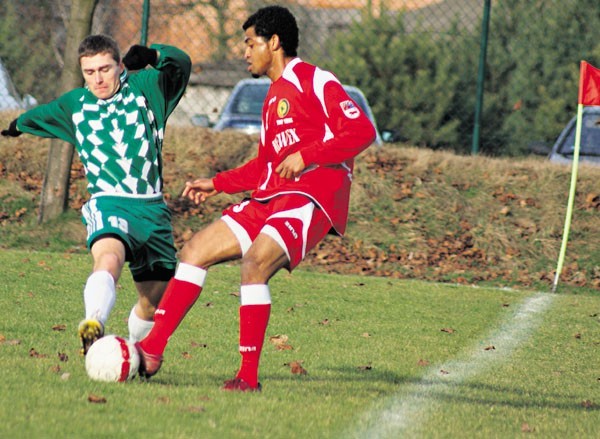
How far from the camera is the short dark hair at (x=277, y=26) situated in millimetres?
5855

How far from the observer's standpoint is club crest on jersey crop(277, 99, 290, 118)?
577cm

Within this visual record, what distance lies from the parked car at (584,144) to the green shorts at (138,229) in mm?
10899

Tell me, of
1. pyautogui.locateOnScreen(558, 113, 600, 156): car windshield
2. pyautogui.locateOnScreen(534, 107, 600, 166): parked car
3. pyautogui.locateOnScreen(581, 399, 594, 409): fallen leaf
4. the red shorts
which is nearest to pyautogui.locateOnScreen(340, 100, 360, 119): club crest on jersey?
the red shorts

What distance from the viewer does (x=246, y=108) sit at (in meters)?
16.5

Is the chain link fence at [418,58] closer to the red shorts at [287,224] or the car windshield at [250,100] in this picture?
the car windshield at [250,100]

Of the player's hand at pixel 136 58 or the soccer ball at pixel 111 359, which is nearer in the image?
the soccer ball at pixel 111 359

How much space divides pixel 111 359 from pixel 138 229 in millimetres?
799

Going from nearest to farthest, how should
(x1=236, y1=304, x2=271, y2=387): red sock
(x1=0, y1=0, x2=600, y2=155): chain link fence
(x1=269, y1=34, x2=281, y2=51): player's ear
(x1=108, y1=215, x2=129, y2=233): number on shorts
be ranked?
(x1=236, y1=304, x2=271, y2=387): red sock < (x1=108, y1=215, x2=129, y2=233): number on shorts < (x1=269, y1=34, x2=281, y2=51): player's ear < (x1=0, y1=0, x2=600, y2=155): chain link fence

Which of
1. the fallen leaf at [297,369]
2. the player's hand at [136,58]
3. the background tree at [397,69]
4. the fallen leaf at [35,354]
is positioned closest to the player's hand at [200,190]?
the player's hand at [136,58]

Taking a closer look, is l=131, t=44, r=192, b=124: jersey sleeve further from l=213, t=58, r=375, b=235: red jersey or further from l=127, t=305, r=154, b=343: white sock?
l=127, t=305, r=154, b=343: white sock

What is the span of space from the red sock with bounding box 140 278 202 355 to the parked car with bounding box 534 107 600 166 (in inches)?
441

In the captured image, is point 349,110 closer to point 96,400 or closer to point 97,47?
point 97,47

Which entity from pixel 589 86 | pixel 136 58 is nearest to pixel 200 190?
pixel 136 58

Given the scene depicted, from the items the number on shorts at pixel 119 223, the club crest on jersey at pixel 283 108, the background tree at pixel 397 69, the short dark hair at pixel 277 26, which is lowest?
the background tree at pixel 397 69
